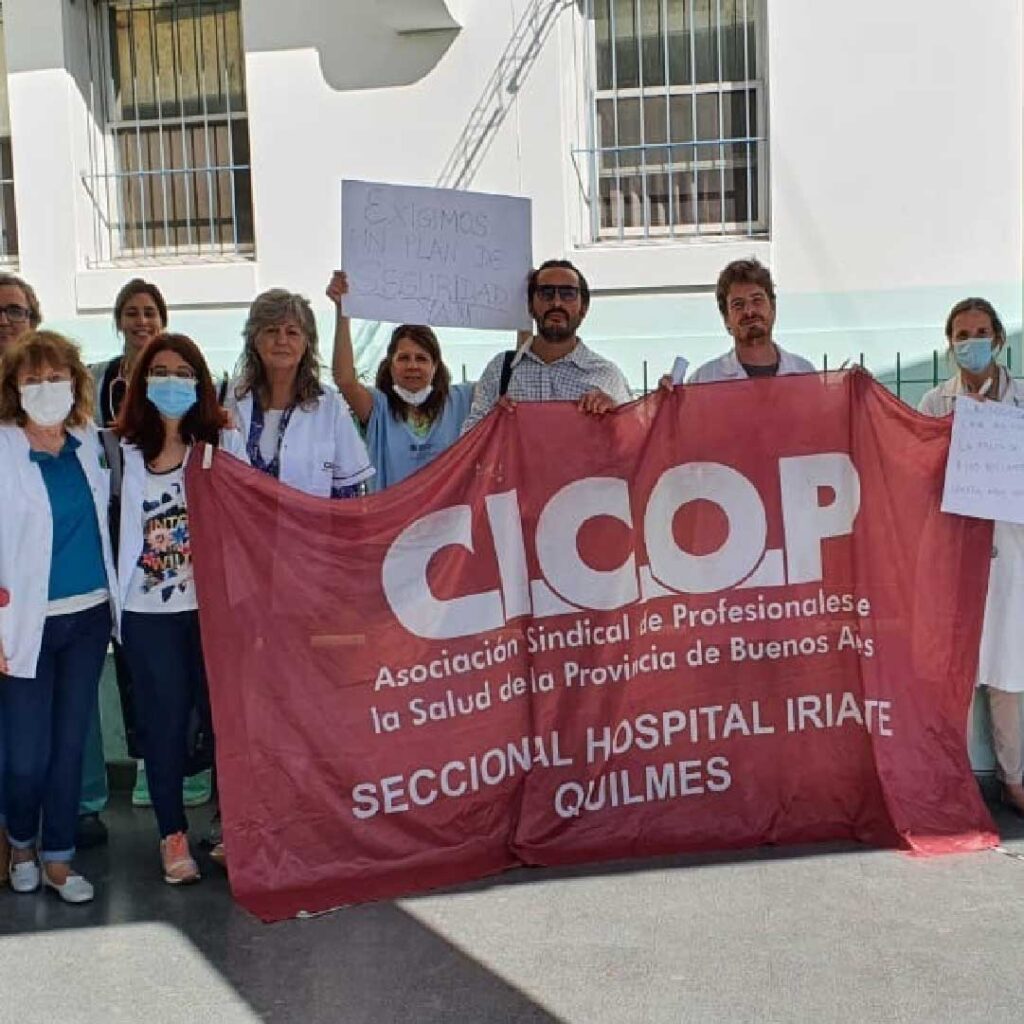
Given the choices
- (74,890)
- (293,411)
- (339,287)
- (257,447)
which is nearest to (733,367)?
(339,287)

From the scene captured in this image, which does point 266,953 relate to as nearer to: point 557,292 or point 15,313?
point 557,292

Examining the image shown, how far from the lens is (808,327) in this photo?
30.8 feet

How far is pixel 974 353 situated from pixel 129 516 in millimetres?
3091

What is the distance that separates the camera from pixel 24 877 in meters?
4.81

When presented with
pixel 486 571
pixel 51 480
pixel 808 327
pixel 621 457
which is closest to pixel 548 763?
pixel 486 571

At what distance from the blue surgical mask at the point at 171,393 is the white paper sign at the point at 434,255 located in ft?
2.84

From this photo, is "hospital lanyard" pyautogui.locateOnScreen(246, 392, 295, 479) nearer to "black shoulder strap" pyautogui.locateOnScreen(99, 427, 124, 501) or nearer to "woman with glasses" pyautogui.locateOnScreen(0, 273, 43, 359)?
"black shoulder strap" pyautogui.locateOnScreen(99, 427, 124, 501)

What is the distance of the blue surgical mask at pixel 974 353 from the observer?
5098 mm

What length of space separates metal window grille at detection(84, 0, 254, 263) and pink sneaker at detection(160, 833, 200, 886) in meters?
6.29

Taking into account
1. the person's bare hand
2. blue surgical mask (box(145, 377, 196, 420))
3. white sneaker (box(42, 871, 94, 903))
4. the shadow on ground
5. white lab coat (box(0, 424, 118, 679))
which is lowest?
the shadow on ground

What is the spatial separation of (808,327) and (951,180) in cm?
132

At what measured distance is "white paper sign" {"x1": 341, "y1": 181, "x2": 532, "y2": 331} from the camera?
534 cm

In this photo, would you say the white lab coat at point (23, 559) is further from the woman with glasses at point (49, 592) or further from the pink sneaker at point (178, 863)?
the pink sneaker at point (178, 863)

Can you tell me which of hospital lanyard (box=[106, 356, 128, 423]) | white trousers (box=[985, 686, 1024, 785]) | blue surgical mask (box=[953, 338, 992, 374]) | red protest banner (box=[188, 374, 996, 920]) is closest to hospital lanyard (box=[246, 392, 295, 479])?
red protest banner (box=[188, 374, 996, 920])
